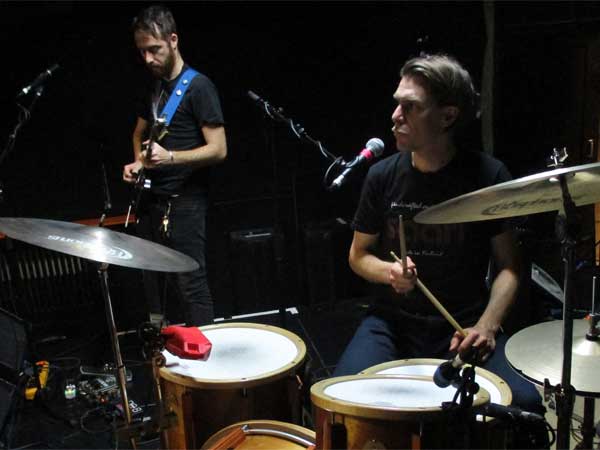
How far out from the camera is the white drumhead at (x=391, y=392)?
1.39 metres

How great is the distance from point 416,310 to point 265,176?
2165 mm

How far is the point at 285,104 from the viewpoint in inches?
151

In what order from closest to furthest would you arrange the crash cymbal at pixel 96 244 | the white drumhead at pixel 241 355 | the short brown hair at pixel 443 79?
1. the crash cymbal at pixel 96 244
2. the white drumhead at pixel 241 355
3. the short brown hair at pixel 443 79

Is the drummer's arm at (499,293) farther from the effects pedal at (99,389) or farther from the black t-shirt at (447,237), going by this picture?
the effects pedal at (99,389)

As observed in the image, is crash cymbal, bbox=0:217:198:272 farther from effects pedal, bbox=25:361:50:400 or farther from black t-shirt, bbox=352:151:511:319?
effects pedal, bbox=25:361:50:400

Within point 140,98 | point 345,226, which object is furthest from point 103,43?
point 345,226

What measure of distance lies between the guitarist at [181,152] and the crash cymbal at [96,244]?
1.15 meters

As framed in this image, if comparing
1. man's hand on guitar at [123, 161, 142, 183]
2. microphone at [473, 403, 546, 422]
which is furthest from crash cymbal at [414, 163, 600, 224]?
man's hand on guitar at [123, 161, 142, 183]

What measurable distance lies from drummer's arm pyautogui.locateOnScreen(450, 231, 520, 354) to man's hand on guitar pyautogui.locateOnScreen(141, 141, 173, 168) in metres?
1.53

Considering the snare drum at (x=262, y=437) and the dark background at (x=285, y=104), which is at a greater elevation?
the dark background at (x=285, y=104)

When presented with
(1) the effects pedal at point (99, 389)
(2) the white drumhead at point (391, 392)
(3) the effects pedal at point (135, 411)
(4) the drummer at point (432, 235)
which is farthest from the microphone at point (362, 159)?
(1) the effects pedal at point (99, 389)

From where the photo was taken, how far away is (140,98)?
3623 mm

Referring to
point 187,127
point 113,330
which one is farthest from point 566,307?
point 187,127

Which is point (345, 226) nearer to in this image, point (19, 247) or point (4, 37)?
point (19, 247)
